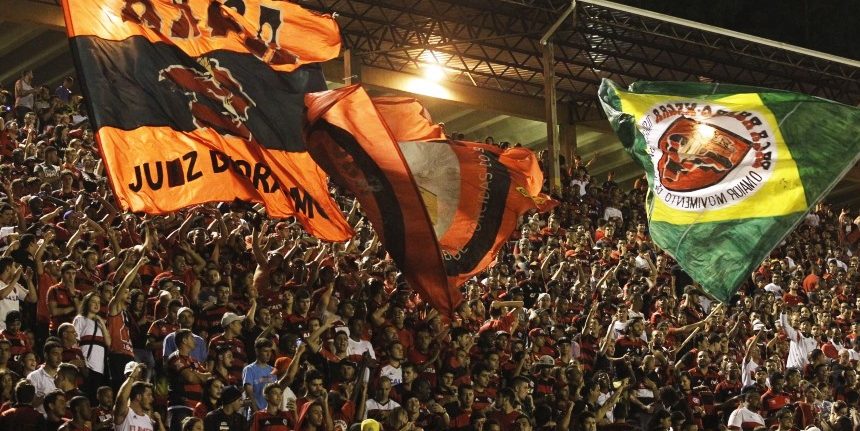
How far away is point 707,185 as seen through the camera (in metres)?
12.2

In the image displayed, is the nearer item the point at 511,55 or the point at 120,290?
the point at 120,290

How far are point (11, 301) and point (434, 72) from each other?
61.1 feet

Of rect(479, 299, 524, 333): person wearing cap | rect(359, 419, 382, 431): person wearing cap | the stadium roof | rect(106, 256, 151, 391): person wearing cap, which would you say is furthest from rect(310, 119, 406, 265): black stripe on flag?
the stadium roof

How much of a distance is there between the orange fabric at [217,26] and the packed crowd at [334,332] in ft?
7.11

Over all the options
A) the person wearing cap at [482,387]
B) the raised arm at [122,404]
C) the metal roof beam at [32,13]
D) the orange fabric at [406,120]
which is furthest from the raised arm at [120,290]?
the metal roof beam at [32,13]

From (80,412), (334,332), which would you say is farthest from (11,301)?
(334,332)

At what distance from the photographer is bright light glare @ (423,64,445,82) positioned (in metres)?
29.5

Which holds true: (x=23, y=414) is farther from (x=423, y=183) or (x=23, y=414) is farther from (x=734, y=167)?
(x=734, y=167)

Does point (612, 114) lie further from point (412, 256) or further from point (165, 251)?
point (165, 251)

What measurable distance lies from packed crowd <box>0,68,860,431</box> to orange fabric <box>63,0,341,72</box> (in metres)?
2.17

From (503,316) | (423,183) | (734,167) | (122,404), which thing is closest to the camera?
(122,404)

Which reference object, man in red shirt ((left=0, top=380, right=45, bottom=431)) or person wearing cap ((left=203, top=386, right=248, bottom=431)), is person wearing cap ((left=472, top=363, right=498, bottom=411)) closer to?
person wearing cap ((left=203, top=386, right=248, bottom=431))

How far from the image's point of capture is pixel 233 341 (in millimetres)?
12227

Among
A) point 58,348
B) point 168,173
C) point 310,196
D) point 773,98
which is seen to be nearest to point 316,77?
point 310,196
